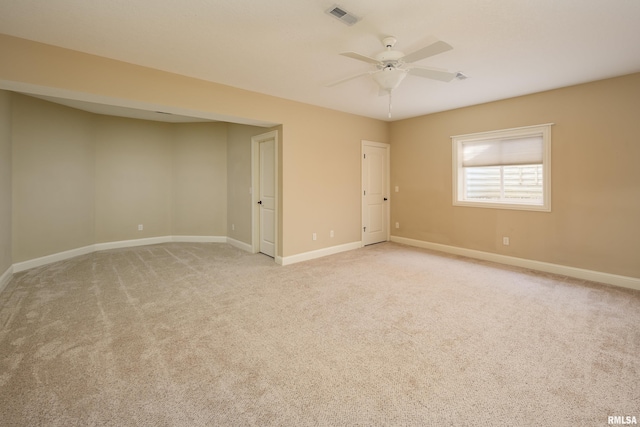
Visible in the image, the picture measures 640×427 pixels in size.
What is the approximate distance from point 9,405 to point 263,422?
1.52 m

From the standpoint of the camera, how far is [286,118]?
4688 mm

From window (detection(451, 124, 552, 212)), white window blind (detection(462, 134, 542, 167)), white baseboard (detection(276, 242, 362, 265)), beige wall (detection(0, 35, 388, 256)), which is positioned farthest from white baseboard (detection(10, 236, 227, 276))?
white window blind (detection(462, 134, 542, 167))

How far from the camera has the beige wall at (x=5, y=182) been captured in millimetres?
3712

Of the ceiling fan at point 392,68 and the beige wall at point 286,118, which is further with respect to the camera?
the beige wall at point 286,118

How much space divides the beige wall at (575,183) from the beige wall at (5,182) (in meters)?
6.63

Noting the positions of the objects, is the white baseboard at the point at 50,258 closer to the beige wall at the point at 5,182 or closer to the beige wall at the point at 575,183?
the beige wall at the point at 5,182

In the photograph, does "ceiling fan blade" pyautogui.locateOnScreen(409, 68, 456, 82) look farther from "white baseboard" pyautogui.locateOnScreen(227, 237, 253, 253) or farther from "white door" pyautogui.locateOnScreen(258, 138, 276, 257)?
"white baseboard" pyautogui.locateOnScreen(227, 237, 253, 253)

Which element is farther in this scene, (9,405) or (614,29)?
(614,29)

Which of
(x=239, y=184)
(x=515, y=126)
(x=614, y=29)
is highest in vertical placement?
(x=614, y=29)

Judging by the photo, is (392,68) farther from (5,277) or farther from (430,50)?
(5,277)

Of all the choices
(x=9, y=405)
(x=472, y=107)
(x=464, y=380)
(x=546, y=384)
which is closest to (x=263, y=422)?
(x=464, y=380)

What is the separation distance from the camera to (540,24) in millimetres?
2471

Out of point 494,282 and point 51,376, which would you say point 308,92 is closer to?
point 494,282

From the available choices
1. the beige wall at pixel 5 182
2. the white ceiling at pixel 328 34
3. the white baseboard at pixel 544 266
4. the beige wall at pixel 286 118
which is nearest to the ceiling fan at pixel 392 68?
the white ceiling at pixel 328 34
